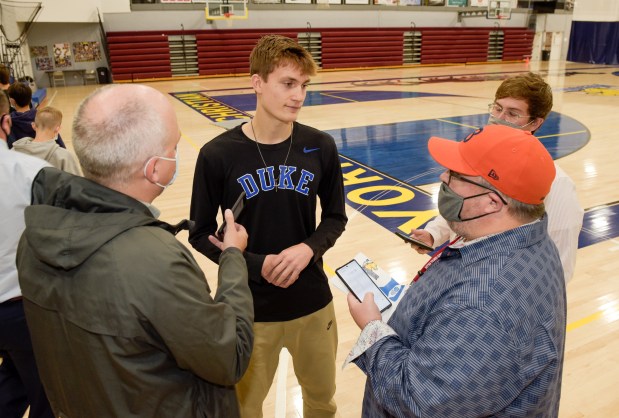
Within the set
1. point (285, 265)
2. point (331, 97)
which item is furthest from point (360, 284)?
point (331, 97)

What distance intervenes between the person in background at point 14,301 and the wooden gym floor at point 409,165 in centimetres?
143

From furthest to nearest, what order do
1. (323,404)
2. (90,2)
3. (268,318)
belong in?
1. (90,2)
2. (323,404)
3. (268,318)

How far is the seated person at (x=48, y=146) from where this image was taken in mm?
4113

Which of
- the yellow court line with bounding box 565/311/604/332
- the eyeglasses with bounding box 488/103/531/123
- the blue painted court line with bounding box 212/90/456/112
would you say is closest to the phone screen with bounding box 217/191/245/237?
the eyeglasses with bounding box 488/103/531/123

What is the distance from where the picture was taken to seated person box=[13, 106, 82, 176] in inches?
162

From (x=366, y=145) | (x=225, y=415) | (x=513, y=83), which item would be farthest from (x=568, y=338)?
(x=366, y=145)

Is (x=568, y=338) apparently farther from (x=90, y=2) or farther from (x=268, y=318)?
(x=90, y=2)

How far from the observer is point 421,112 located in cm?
1302

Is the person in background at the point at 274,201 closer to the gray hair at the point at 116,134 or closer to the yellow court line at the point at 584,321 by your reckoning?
the gray hair at the point at 116,134

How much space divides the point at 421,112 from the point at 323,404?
1143cm

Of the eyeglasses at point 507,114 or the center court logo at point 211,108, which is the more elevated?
the eyeglasses at point 507,114

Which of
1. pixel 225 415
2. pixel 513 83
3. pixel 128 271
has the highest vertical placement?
pixel 513 83

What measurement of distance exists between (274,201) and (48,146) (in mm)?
2873

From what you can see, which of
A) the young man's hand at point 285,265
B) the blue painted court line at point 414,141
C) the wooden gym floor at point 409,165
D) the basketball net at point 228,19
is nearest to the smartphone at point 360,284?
the young man's hand at point 285,265
